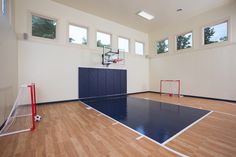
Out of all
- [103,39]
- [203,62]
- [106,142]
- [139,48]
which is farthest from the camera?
[139,48]

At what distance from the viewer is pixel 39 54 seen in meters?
4.55

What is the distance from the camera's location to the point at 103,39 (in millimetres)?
6434

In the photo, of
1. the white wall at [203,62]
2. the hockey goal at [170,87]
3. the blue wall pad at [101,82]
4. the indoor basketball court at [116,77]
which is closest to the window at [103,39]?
→ the indoor basketball court at [116,77]

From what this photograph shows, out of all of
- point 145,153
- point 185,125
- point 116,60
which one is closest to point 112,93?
point 116,60

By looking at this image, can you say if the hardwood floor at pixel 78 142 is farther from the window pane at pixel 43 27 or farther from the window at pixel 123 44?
the window at pixel 123 44

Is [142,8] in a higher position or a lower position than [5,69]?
higher

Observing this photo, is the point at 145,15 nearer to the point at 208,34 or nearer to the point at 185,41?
the point at 185,41

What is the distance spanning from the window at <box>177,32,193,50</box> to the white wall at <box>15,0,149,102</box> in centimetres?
400

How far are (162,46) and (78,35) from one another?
5372mm

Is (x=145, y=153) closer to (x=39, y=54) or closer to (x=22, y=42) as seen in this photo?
(x=39, y=54)

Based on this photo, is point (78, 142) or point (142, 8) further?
point (142, 8)

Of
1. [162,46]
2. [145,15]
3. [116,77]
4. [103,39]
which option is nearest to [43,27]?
[103,39]

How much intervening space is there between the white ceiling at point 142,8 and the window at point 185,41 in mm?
939

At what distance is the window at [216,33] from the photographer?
16.9 ft
